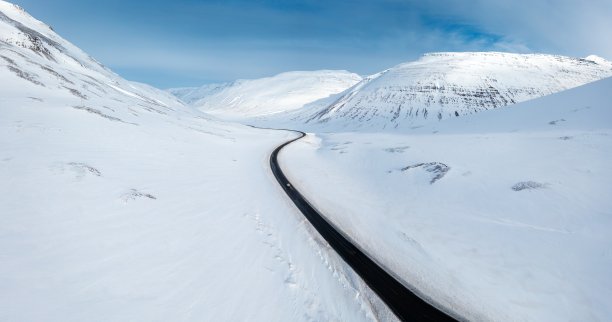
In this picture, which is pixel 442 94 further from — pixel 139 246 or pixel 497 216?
pixel 139 246

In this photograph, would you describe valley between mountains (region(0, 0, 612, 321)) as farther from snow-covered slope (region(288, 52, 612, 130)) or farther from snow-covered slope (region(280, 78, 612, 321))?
snow-covered slope (region(288, 52, 612, 130))

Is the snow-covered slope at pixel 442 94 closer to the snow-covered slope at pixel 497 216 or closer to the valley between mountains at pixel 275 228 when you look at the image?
the snow-covered slope at pixel 497 216

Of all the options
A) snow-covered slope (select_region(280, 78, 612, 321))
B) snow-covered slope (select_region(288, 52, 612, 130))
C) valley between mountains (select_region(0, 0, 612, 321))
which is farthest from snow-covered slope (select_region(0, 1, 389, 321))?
snow-covered slope (select_region(288, 52, 612, 130))

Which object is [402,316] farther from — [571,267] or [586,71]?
[586,71]

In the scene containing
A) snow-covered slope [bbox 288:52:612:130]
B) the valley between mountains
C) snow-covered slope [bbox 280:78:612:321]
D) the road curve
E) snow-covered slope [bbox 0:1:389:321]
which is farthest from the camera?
snow-covered slope [bbox 288:52:612:130]

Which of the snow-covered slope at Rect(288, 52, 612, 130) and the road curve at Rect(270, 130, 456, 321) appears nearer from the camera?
the road curve at Rect(270, 130, 456, 321)
